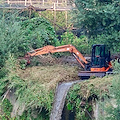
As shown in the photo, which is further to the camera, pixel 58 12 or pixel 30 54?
pixel 58 12

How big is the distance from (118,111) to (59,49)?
26.0 ft

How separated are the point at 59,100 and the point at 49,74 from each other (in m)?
2.39

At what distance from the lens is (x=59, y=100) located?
1206 cm

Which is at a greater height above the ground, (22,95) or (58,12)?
(58,12)

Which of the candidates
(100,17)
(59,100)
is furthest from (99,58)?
(59,100)

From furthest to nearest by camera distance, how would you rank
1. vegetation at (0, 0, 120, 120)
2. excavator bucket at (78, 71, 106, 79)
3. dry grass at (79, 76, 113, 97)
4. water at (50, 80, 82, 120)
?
excavator bucket at (78, 71, 106, 79), vegetation at (0, 0, 120, 120), water at (50, 80, 82, 120), dry grass at (79, 76, 113, 97)

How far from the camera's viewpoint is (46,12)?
24984mm

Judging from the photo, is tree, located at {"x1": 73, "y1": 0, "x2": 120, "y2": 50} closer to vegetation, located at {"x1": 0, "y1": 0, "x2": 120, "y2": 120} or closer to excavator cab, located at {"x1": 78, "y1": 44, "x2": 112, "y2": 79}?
vegetation, located at {"x1": 0, "y1": 0, "x2": 120, "y2": 120}

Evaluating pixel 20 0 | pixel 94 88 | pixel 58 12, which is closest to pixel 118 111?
pixel 94 88

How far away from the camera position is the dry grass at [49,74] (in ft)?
44.1

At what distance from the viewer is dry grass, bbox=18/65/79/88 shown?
13.4 m

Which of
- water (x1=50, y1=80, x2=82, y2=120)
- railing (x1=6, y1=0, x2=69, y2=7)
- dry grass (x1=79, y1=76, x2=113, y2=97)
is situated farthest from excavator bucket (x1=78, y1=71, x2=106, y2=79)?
railing (x1=6, y1=0, x2=69, y2=7)

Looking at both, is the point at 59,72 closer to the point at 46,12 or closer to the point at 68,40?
the point at 68,40

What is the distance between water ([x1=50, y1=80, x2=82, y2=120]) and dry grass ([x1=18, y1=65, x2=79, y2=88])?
34cm
